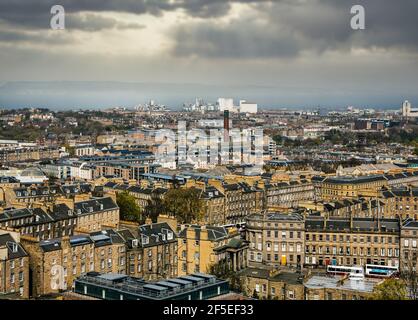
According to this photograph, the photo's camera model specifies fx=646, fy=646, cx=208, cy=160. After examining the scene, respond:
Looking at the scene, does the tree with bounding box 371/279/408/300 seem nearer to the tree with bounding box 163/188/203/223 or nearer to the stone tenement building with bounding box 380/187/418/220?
the tree with bounding box 163/188/203/223

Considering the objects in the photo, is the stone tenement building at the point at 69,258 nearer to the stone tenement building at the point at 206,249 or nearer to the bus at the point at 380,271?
the stone tenement building at the point at 206,249

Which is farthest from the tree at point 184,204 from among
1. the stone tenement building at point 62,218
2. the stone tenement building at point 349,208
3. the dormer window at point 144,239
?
the dormer window at point 144,239

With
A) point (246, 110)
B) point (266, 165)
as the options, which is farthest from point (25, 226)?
point (246, 110)

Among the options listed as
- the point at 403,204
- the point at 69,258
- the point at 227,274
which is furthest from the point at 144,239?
the point at 403,204

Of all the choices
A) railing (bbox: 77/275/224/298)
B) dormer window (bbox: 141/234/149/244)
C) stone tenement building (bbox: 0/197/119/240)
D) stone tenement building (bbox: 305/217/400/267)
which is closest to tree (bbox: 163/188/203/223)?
stone tenement building (bbox: 0/197/119/240)

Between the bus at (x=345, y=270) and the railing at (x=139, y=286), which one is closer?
the railing at (x=139, y=286)

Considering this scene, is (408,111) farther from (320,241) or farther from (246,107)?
(320,241)

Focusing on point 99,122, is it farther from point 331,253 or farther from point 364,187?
point 331,253
